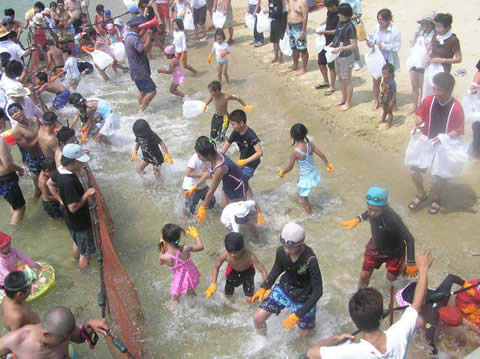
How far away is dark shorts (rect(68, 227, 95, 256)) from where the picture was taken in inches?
237

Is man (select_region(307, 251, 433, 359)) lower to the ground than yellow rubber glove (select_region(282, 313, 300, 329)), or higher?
higher

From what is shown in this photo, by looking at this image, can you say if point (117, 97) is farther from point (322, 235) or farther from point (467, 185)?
point (467, 185)

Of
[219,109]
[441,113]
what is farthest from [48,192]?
[441,113]

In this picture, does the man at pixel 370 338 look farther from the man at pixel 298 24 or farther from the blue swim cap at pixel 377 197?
the man at pixel 298 24

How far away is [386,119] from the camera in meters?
8.70

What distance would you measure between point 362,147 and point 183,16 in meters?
8.37

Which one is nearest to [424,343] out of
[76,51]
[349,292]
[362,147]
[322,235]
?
[349,292]

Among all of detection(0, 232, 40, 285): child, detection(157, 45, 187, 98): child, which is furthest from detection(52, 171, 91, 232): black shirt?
detection(157, 45, 187, 98): child

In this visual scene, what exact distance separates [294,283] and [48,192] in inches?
168

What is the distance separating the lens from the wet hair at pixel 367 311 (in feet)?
10.0

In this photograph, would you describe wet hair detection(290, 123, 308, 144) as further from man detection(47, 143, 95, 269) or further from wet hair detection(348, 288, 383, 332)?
wet hair detection(348, 288, 383, 332)

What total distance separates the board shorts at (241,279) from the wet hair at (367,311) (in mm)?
2022

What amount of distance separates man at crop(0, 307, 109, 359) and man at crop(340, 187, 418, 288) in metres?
2.77

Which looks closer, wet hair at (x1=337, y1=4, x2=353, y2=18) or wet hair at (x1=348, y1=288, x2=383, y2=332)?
wet hair at (x1=348, y1=288, x2=383, y2=332)
